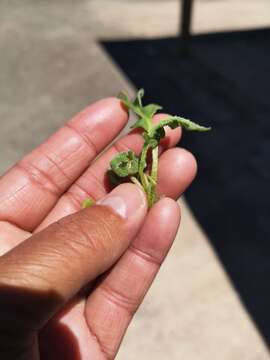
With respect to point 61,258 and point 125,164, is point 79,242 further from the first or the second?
point 125,164

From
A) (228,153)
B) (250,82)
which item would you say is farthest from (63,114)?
(250,82)

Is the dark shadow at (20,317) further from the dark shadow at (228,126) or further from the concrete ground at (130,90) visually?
the dark shadow at (228,126)

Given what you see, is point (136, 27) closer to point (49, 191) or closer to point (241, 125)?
point (241, 125)

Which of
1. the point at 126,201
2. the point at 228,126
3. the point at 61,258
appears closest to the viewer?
the point at 61,258

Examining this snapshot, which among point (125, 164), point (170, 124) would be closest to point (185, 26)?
point (170, 124)

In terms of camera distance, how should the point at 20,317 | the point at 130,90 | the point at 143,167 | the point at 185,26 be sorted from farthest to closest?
the point at 185,26, the point at 130,90, the point at 143,167, the point at 20,317

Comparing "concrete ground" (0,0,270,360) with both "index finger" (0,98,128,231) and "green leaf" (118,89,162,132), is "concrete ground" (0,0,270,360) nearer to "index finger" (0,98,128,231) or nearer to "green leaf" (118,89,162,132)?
"index finger" (0,98,128,231)
